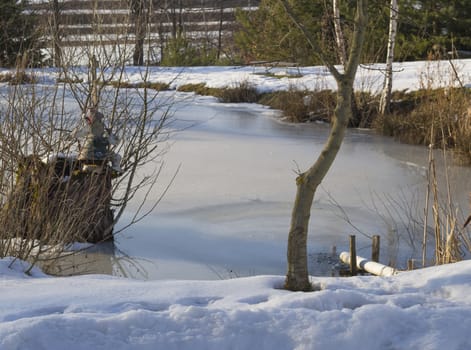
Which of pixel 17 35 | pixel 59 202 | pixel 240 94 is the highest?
pixel 17 35

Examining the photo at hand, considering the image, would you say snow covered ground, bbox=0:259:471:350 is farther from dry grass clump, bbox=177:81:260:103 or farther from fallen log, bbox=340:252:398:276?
dry grass clump, bbox=177:81:260:103

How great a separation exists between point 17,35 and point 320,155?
18.2 m

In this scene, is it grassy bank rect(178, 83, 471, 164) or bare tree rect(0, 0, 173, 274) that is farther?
grassy bank rect(178, 83, 471, 164)

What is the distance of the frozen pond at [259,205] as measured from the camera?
564 centimetres

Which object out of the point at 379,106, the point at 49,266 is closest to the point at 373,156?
the point at 379,106

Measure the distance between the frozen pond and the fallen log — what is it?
263 mm

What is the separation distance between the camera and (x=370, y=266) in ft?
16.8

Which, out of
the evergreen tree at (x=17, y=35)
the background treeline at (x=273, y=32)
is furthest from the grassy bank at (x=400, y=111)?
the evergreen tree at (x=17, y=35)

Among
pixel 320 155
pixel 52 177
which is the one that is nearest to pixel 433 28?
pixel 52 177

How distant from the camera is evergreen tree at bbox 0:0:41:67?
5.98 meters

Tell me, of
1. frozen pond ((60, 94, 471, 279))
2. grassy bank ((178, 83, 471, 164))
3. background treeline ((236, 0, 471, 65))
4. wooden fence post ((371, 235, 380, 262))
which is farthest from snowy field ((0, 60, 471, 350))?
background treeline ((236, 0, 471, 65))

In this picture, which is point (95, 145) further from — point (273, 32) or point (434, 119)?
point (273, 32)

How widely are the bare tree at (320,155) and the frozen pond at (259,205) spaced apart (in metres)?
1.79

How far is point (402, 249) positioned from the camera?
583 cm
